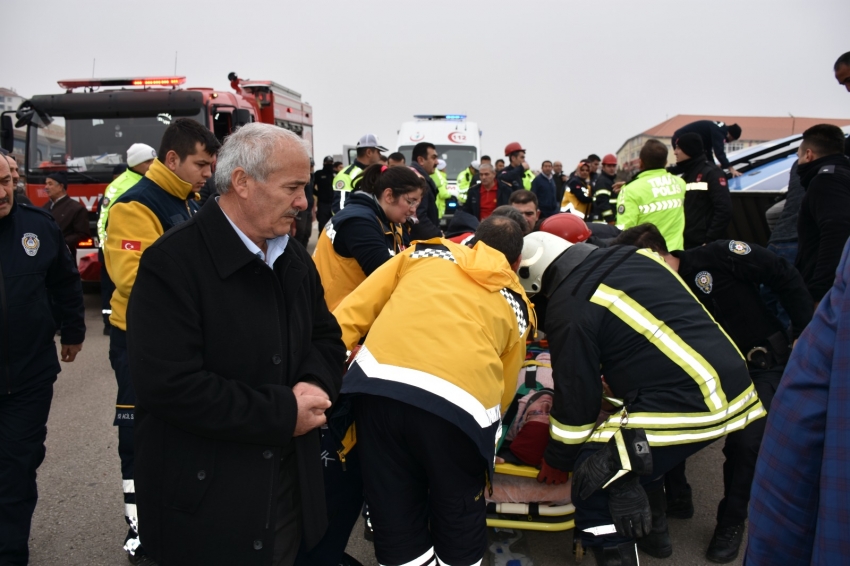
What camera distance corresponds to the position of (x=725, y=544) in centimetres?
330

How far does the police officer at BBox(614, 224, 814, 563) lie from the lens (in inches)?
131

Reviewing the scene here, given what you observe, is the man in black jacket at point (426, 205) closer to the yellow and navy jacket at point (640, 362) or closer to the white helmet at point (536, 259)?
the white helmet at point (536, 259)

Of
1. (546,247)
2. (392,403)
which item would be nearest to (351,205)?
(546,247)

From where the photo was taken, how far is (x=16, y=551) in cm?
281

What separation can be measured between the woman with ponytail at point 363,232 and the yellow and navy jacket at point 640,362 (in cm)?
116

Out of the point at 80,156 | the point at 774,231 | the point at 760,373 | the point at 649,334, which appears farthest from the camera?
the point at 80,156

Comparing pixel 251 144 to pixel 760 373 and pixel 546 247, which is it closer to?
pixel 546 247

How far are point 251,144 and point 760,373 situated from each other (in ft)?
9.86

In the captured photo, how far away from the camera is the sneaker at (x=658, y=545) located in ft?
10.9

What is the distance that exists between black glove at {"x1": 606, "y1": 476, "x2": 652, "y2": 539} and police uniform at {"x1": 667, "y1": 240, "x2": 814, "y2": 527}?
0.80 m

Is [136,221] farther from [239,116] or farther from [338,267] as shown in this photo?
[239,116]

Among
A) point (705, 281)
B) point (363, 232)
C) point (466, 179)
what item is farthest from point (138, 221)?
point (466, 179)

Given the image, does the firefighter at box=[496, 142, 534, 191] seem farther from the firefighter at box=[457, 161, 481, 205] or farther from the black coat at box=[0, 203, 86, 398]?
the black coat at box=[0, 203, 86, 398]

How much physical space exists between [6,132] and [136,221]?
7.16m
